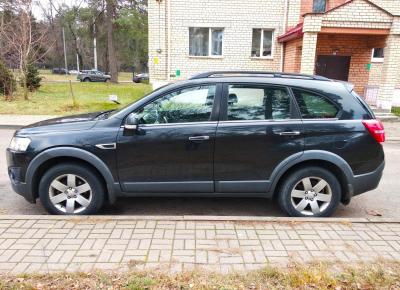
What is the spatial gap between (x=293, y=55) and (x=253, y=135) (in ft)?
37.2

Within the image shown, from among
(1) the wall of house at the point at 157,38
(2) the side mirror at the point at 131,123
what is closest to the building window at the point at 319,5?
(1) the wall of house at the point at 157,38

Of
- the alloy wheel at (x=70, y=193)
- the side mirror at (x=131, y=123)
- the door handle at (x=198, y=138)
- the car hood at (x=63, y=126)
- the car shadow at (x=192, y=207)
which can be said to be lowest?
the car shadow at (x=192, y=207)

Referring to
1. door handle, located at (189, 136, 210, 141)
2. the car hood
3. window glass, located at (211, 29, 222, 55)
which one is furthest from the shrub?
door handle, located at (189, 136, 210, 141)

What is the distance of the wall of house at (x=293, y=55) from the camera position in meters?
13.7

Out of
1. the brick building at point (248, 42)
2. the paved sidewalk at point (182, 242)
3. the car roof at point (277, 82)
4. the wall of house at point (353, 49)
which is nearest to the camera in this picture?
the paved sidewalk at point (182, 242)

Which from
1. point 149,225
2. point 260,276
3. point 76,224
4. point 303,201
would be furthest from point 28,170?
point 303,201

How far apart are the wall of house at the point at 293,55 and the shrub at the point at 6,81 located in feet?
42.2

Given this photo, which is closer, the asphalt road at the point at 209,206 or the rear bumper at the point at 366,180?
the rear bumper at the point at 366,180

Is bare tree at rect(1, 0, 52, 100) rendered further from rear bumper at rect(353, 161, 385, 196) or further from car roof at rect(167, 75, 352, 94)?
rear bumper at rect(353, 161, 385, 196)

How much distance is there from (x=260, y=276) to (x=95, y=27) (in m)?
45.4

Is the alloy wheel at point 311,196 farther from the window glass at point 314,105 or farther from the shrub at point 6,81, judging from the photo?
the shrub at point 6,81

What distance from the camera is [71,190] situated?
3.94 m

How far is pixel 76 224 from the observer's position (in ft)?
11.6

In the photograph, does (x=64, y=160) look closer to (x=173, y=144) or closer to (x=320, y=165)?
(x=173, y=144)
